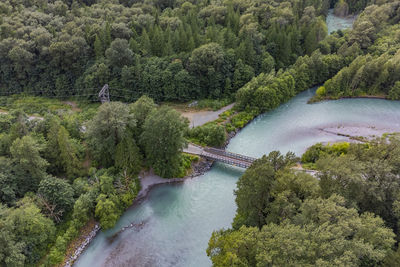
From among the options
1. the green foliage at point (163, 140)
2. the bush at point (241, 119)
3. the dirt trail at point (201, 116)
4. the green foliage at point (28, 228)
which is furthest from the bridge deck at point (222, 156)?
the green foliage at point (28, 228)

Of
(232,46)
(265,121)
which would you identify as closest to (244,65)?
(232,46)

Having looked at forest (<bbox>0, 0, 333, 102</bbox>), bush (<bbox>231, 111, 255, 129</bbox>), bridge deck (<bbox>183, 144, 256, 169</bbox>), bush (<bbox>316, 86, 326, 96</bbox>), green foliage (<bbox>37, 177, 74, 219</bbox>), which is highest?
forest (<bbox>0, 0, 333, 102</bbox>)

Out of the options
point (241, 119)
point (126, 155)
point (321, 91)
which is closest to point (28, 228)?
point (126, 155)

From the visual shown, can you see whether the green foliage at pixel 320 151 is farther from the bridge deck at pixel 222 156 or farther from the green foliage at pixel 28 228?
the green foliage at pixel 28 228

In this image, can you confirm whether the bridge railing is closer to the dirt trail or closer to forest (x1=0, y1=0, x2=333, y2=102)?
the dirt trail

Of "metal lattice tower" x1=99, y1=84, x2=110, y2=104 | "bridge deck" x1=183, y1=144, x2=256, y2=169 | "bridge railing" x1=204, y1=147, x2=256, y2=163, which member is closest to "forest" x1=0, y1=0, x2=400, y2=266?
"bridge railing" x1=204, y1=147, x2=256, y2=163

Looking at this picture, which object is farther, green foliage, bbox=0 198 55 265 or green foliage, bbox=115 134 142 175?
green foliage, bbox=115 134 142 175

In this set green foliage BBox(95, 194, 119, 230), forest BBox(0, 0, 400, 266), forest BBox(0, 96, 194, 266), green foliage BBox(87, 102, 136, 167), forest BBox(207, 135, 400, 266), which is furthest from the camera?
green foliage BBox(87, 102, 136, 167)
